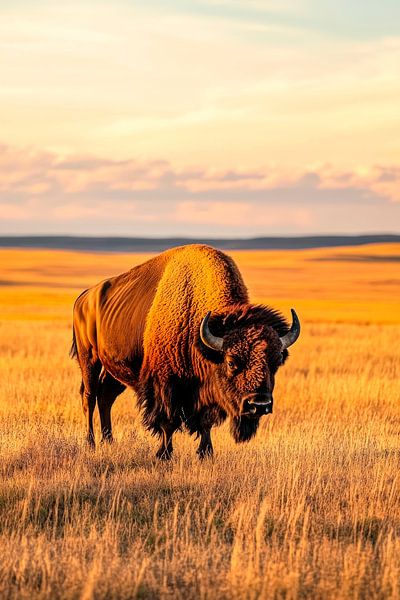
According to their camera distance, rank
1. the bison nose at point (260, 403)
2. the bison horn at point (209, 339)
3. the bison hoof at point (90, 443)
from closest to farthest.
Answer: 1. the bison nose at point (260, 403)
2. the bison horn at point (209, 339)
3. the bison hoof at point (90, 443)

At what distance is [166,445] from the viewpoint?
11.0m

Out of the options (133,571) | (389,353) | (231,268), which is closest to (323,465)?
(231,268)

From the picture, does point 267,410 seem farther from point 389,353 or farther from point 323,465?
point 389,353

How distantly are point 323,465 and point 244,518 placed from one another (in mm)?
2380

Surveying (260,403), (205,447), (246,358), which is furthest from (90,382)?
(260,403)

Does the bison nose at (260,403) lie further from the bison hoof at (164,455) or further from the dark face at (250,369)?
the bison hoof at (164,455)

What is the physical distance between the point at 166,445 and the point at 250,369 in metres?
1.94

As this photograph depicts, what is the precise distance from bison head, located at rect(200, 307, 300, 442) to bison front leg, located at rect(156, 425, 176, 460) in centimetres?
87

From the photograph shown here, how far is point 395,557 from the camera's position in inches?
287

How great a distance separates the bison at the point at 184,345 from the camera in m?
9.74

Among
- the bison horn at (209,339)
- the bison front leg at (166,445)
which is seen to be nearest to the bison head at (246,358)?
the bison horn at (209,339)

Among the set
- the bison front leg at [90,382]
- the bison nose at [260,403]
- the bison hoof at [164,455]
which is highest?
the bison nose at [260,403]

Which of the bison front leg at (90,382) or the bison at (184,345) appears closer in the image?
the bison at (184,345)

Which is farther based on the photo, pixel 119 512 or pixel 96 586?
pixel 119 512
